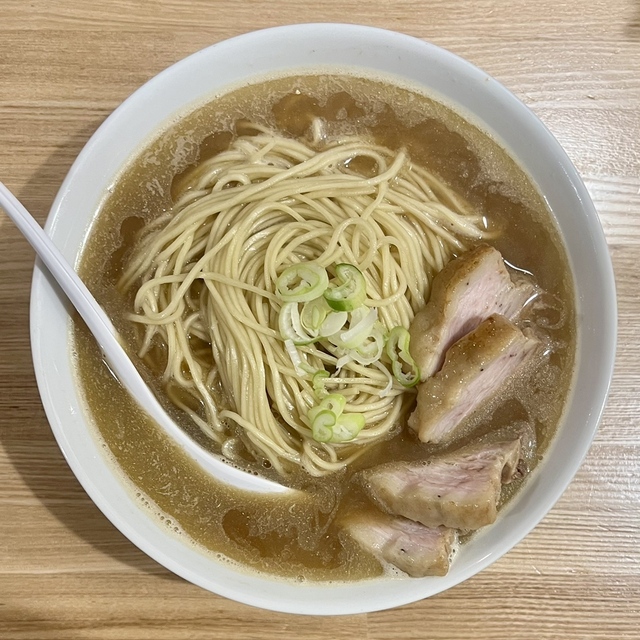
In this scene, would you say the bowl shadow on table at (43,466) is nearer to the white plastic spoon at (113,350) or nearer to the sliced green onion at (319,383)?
the white plastic spoon at (113,350)

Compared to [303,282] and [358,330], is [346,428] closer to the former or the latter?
[358,330]

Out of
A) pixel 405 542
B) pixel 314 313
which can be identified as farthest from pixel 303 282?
pixel 405 542

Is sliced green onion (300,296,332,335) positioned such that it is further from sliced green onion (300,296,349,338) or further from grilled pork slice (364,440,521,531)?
grilled pork slice (364,440,521,531)

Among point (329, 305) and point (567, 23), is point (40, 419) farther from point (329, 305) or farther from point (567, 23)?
point (567, 23)

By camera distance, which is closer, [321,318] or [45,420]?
[321,318]

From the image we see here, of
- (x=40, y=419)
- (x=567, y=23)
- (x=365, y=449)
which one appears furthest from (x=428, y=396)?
(x=567, y=23)

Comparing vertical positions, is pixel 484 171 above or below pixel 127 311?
above
